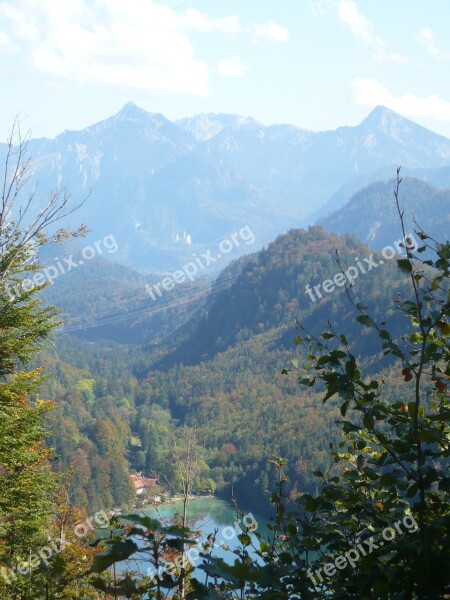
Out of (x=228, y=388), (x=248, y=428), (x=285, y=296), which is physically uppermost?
(x=285, y=296)

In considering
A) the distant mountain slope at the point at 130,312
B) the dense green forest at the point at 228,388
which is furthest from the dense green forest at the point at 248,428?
the distant mountain slope at the point at 130,312

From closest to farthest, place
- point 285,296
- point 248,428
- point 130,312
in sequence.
Answer: point 248,428 < point 285,296 < point 130,312

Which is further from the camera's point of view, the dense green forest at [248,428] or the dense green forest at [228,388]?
the dense green forest at [228,388]

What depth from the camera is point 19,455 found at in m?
7.07

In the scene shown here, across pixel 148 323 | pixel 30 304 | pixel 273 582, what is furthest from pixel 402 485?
pixel 148 323

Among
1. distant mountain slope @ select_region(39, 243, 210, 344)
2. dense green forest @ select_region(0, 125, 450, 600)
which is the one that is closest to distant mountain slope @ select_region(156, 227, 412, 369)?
dense green forest @ select_region(0, 125, 450, 600)

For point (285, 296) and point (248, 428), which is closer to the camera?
point (248, 428)

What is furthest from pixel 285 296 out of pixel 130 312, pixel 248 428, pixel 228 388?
pixel 130 312

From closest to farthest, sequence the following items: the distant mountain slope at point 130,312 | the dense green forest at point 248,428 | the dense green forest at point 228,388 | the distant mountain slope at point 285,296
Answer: the dense green forest at point 248,428
the dense green forest at point 228,388
the distant mountain slope at point 285,296
the distant mountain slope at point 130,312

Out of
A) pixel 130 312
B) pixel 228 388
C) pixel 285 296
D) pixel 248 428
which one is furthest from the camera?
pixel 130 312

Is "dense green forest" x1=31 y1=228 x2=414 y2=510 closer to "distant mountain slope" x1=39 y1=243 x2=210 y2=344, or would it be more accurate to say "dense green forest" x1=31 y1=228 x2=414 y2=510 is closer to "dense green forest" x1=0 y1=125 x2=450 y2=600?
"dense green forest" x1=0 y1=125 x2=450 y2=600

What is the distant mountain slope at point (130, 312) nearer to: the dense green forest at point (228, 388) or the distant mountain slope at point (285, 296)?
the dense green forest at point (228, 388)

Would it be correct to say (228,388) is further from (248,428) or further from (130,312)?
(130,312)

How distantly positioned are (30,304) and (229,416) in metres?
71.0
